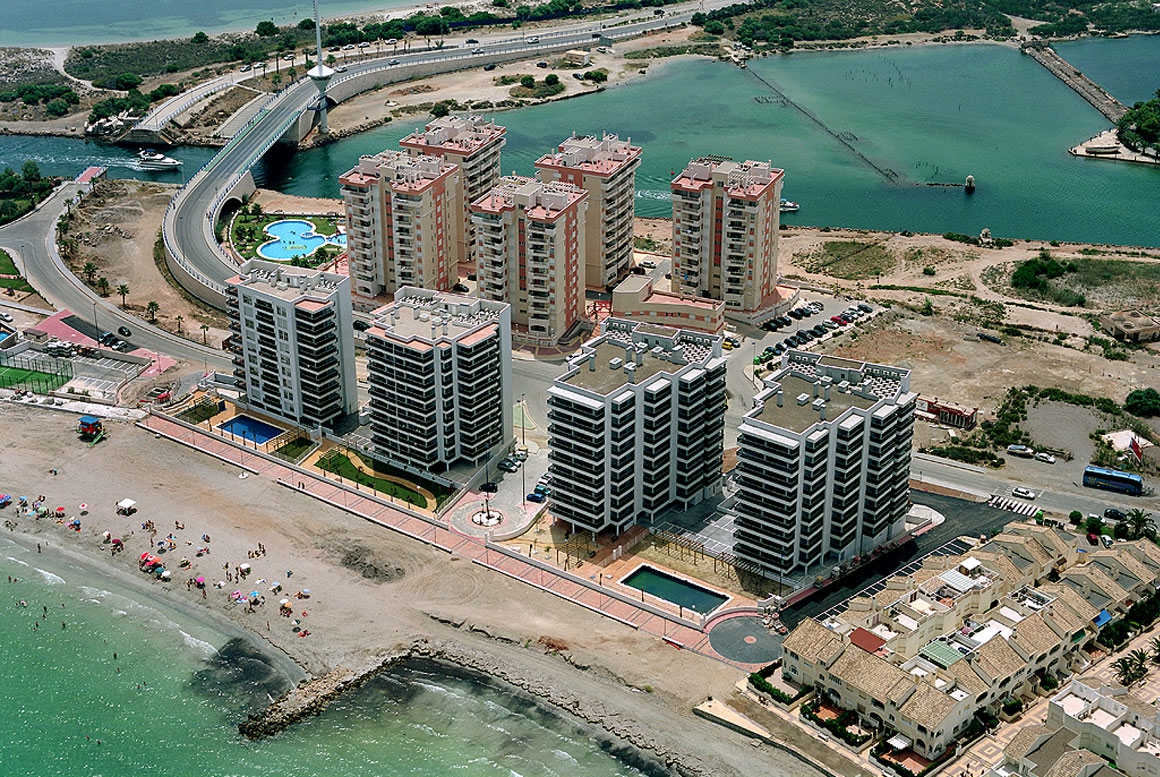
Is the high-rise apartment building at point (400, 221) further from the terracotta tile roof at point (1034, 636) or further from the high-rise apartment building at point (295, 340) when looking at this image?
the terracotta tile roof at point (1034, 636)

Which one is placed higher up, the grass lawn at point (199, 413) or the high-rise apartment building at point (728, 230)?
the high-rise apartment building at point (728, 230)

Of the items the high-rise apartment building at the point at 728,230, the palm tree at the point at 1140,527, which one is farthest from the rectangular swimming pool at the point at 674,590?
the high-rise apartment building at the point at 728,230

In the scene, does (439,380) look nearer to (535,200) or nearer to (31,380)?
(535,200)

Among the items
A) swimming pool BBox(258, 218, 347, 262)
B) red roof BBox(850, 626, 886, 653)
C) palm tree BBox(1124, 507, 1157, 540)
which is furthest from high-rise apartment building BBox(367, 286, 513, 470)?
palm tree BBox(1124, 507, 1157, 540)

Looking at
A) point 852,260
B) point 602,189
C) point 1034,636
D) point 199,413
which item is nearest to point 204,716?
point 199,413

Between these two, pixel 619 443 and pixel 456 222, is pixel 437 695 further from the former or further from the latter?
pixel 456 222

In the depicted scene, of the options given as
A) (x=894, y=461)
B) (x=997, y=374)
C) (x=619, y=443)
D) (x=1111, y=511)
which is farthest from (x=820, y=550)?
(x=997, y=374)
